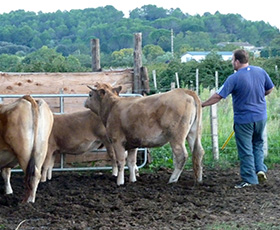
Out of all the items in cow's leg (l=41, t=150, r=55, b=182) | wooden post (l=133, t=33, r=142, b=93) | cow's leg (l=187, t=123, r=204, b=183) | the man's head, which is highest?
the man's head

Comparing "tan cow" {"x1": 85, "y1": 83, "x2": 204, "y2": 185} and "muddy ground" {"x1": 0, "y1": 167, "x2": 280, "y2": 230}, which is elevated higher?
"tan cow" {"x1": 85, "y1": 83, "x2": 204, "y2": 185}

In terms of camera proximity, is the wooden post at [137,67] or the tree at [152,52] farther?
the tree at [152,52]

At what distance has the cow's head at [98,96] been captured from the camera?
36.9 feet

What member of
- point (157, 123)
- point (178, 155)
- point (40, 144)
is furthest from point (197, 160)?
point (40, 144)

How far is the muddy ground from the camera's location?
7418mm

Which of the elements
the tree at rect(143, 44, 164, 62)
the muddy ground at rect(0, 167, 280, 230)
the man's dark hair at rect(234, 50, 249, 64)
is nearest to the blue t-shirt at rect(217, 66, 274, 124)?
the man's dark hair at rect(234, 50, 249, 64)

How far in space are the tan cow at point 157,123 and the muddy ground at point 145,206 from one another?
53cm

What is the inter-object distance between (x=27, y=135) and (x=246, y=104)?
3.43 m

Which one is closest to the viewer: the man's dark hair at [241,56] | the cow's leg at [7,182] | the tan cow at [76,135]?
the man's dark hair at [241,56]

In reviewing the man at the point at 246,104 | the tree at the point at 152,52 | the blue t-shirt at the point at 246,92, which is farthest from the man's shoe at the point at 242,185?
the tree at the point at 152,52

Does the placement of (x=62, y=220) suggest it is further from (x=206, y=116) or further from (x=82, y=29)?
(x=82, y=29)

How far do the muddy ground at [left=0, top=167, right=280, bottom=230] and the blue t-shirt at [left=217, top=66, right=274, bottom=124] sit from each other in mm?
1101

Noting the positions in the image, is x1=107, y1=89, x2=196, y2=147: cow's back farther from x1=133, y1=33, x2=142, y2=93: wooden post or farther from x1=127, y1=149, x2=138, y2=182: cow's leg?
x1=133, y1=33, x2=142, y2=93: wooden post

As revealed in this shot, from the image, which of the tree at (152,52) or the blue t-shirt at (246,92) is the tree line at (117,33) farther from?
the blue t-shirt at (246,92)
